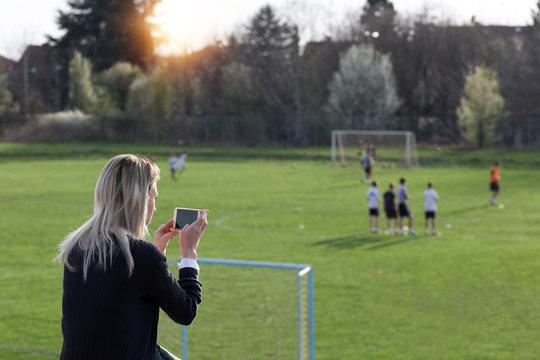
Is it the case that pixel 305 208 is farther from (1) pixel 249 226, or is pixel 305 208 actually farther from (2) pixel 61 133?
(2) pixel 61 133

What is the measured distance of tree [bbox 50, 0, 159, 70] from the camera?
73688 mm

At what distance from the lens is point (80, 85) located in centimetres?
6762

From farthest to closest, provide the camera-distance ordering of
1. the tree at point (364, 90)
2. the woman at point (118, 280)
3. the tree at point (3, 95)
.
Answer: the tree at point (3, 95)
the tree at point (364, 90)
the woman at point (118, 280)

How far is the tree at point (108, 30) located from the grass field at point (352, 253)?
35.2m

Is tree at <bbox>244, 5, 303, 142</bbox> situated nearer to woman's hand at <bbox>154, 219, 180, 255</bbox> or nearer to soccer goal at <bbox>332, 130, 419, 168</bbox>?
soccer goal at <bbox>332, 130, 419, 168</bbox>

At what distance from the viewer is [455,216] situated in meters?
25.4

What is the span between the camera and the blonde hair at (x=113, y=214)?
295cm

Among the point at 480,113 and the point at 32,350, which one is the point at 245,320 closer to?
the point at 32,350

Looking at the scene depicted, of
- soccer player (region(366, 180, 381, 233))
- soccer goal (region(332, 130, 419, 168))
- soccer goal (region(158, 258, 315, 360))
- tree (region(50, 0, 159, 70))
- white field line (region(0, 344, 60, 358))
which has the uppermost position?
tree (region(50, 0, 159, 70))

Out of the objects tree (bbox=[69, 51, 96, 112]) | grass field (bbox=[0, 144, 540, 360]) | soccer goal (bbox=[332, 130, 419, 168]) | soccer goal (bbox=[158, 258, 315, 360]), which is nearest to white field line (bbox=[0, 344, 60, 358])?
grass field (bbox=[0, 144, 540, 360])

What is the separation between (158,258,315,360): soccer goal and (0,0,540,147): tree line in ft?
134

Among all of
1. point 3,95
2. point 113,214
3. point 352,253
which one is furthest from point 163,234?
point 3,95

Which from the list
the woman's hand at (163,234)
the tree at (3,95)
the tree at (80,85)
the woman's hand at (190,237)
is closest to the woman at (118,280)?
the woman's hand at (190,237)

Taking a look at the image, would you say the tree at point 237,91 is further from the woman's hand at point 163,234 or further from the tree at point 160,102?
the woman's hand at point 163,234
